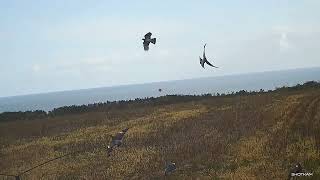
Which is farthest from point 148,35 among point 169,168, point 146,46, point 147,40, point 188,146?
point 188,146

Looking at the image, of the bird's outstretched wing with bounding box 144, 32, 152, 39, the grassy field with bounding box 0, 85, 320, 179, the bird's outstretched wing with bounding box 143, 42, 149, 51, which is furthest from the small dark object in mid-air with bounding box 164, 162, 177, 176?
the bird's outstretched wing with bounding box 143, 42, 149, 51

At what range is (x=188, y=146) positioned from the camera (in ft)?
75.0

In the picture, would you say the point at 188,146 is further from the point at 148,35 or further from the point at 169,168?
the point at 148,35

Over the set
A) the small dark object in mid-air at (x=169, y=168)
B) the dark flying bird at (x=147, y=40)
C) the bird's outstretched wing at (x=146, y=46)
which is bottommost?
the small dark object in mid-air at (x=169, y=168)

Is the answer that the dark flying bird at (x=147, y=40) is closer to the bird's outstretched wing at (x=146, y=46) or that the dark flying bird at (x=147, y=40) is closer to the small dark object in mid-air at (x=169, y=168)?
the bird's outstretched wing at (x=146, y=46)

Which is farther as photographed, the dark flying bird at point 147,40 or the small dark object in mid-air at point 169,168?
the small dark object in mid-air at point 169,168

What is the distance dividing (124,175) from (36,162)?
23.2 feet

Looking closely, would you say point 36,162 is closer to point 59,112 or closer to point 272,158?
point 272,158

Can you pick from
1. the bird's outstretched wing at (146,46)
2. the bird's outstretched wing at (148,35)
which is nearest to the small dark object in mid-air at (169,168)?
the bird's outstretched wing at (148,35)

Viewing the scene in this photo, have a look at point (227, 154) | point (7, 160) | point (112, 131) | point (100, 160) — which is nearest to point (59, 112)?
point (112, 131)

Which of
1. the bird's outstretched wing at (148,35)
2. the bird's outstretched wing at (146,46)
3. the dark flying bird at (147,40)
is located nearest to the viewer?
the bird's outstretched wing at (146,46)

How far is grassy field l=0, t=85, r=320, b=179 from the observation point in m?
18.1

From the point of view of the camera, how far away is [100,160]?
22.4 metres

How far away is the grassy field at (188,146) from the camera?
59.5ft
